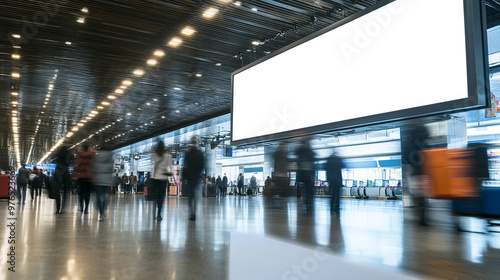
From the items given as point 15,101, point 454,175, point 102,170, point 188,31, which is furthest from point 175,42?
point 15,101

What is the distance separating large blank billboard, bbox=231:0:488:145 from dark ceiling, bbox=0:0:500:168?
122cm

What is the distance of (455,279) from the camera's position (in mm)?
2672

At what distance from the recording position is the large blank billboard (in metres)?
6.48

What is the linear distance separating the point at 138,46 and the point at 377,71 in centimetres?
775

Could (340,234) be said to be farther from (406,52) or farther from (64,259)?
(406,52)

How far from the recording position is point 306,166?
29.3 feet

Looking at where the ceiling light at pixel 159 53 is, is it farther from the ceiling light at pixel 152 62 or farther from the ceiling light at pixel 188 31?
the ceiling light at pixel 188 31

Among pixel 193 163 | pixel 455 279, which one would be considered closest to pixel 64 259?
pixel 455 279

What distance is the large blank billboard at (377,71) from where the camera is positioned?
648 centimetres

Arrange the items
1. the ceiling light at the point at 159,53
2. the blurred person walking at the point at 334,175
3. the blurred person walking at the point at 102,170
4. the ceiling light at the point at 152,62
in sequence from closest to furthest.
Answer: the blurred person walking at the point at 102,170
the blurred person walking at the point at 334,175
the ceiling light at the point at 159,53
the ceiling light at the point at 152,62

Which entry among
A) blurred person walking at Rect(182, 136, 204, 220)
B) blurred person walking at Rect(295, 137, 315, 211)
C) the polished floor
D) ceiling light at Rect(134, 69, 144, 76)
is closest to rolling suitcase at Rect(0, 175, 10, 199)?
ceiling light at Rect(134, 69, 144, 76)

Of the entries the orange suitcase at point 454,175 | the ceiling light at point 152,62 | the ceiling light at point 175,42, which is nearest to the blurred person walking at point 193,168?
the orange suitcase at point 454,175

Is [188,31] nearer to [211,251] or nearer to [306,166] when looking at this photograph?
[306,166]

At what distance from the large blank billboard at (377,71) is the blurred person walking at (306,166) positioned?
0.56m
